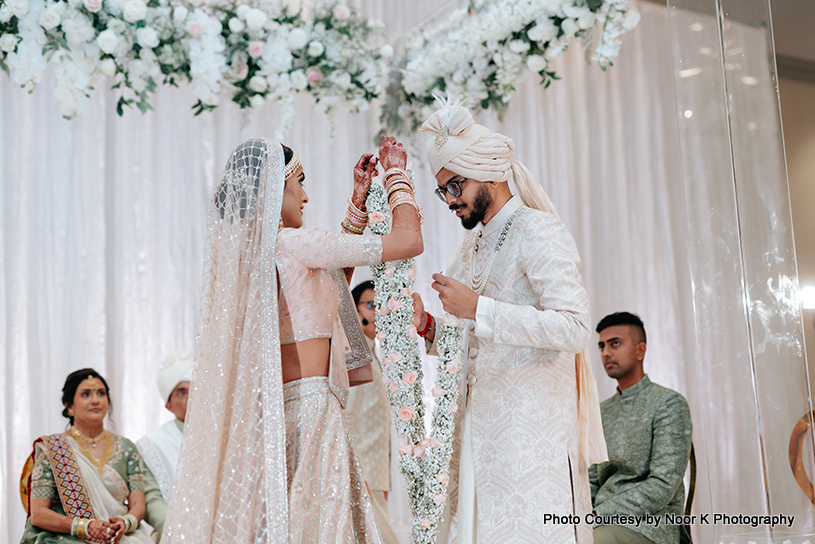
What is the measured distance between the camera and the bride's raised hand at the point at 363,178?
7.80 feet

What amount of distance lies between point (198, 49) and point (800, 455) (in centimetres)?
344

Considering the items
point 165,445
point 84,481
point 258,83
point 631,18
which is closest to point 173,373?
point 165,445

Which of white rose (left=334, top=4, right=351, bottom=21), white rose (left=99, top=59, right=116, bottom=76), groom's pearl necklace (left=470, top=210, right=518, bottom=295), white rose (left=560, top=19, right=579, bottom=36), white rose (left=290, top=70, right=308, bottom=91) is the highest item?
white rose (left=334, top=4, right=351, bottom=21)

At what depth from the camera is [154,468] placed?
14.0 ft

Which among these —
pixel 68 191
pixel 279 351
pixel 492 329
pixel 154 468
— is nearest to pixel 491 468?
pixel 492 329

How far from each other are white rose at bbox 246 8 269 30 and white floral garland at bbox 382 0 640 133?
3.32 feet

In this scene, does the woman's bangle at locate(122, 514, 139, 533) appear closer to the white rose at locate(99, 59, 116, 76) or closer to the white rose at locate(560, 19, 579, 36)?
the white rose at locate(99, 59, 116, 76)

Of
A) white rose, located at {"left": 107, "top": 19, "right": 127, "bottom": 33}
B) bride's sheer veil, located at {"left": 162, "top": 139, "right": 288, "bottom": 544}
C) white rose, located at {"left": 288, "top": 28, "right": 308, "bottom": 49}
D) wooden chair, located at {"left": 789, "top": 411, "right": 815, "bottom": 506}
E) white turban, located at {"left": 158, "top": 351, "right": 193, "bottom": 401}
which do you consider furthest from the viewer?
white turban, located at {"left": 158, "top": 351, "right": 193, "bottom": 401}

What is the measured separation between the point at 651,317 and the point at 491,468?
327 cm

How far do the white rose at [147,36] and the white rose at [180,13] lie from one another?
0.15 meters

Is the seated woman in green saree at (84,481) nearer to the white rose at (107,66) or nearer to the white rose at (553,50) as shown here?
the white rose at (107,66)

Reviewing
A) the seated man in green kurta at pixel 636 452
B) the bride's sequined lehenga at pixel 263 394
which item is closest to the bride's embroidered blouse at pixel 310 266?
the bride's sequined lehenga at pixel 263 394

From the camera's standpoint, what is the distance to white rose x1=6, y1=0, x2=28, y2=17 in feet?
11.6

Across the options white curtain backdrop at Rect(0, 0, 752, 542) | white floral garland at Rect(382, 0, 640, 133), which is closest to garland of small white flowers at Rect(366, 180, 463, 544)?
white floral garland at Rect(382, 0, 640, 133)
